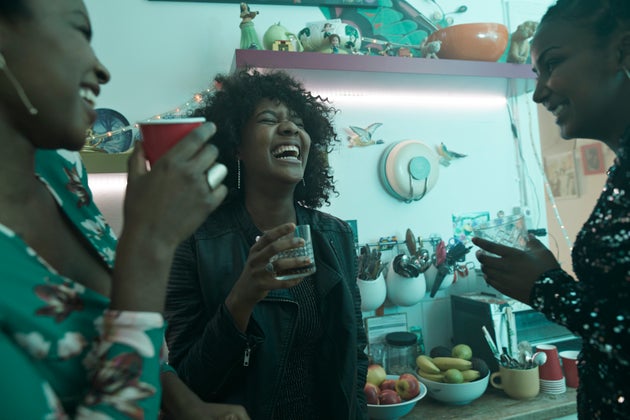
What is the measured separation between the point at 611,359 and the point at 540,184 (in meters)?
1.63

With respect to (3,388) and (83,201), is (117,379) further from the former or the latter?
(83,201)

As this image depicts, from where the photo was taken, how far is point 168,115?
160 centimetres

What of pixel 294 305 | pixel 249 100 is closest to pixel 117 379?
pixel 294 305

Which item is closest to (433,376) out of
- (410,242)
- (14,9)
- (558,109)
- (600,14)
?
(410,242)

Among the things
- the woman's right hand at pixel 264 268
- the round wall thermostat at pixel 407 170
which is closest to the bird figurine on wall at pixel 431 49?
the round wall thermostat at pixel 407 170

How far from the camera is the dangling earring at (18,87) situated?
449mm

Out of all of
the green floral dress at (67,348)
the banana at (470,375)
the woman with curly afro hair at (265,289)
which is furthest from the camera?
the banana at (470,375)

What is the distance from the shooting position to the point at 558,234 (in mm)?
3953

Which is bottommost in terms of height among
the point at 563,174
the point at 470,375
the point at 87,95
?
the point at 470,375

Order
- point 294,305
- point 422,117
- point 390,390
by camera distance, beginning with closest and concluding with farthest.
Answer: point 294,305
point 390,390
point 422,117

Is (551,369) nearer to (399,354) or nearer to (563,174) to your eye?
(399,354)

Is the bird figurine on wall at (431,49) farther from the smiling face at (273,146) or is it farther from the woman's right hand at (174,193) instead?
the woman's right hand at (174,193)

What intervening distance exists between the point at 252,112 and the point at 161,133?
0.75 meters

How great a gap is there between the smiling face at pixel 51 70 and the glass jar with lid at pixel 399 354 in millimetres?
1457
